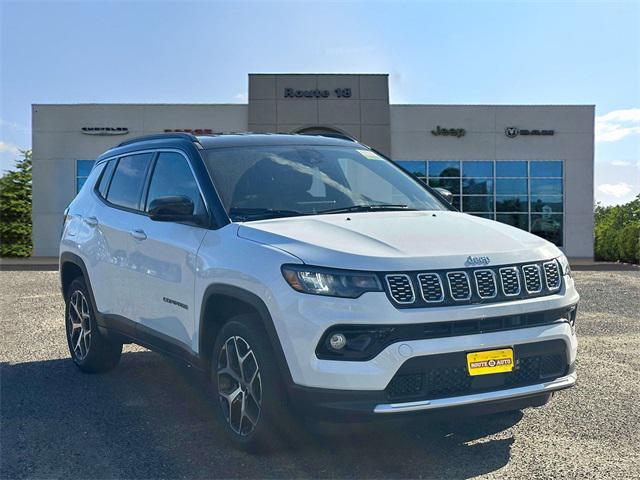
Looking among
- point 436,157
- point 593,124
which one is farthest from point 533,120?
point 436,157

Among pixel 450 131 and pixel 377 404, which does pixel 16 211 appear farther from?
pixel 377 404

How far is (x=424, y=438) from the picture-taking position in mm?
4332

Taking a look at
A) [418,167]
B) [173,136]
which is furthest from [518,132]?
[173,136]

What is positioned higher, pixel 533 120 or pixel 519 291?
pixel 533 120

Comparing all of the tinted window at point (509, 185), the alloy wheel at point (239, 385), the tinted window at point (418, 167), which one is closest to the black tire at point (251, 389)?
the alloy wheel at point (239, 385)

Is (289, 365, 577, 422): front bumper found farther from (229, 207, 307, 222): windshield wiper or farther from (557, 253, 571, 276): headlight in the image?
(229, 207, 307, 222): windshield wiper

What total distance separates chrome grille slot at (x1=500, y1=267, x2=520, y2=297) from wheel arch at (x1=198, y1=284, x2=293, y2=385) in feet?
4.07

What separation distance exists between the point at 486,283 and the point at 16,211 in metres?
28.7

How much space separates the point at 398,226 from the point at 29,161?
2897 cm

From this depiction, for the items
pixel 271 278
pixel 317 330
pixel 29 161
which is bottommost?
→ pixel 317 330

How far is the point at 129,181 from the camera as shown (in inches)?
229

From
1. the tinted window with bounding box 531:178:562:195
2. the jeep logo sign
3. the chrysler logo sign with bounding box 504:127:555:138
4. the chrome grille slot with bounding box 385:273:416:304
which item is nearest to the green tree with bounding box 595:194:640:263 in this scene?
the tinted window with bounding box 531:178:562:195

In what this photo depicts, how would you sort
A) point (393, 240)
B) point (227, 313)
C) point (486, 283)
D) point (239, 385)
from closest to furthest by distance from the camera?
point (486, 283) < point (393, 240) < point (239, 385) < point (227, 313)

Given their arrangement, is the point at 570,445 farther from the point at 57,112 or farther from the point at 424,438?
the point at 57,112
